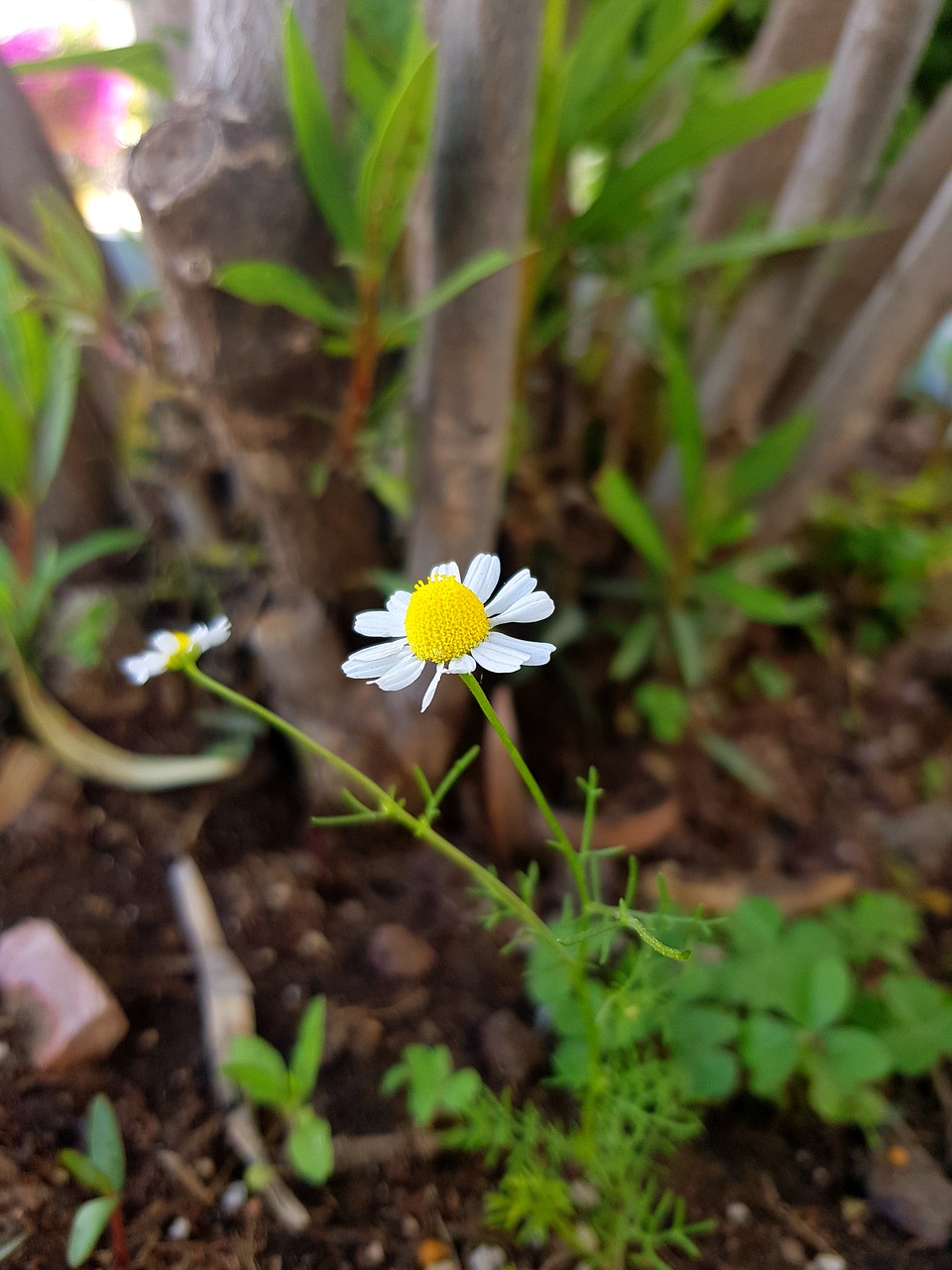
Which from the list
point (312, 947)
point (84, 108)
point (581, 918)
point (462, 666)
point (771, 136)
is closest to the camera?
point (462, 666)

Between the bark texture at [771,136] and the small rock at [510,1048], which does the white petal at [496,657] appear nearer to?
the small rock at [510,1048]

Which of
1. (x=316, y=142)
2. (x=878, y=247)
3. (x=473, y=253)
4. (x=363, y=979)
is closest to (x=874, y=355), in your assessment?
(x=878, y=247)

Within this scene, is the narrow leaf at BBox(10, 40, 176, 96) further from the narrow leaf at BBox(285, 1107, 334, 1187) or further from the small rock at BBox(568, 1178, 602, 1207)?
the small rock at BBox(568, 1178, 602, 1207)

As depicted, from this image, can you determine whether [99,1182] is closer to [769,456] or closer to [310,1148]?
[310,1148]

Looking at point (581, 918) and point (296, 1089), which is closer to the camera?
point (581, 918)

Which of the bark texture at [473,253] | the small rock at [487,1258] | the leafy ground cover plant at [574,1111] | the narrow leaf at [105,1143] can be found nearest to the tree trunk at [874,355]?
the bark texture at [473,253]

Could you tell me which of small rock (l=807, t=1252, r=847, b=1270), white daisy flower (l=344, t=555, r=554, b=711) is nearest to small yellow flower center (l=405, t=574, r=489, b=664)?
white daisy flower (l=344, t=555, r=554, b=711)
